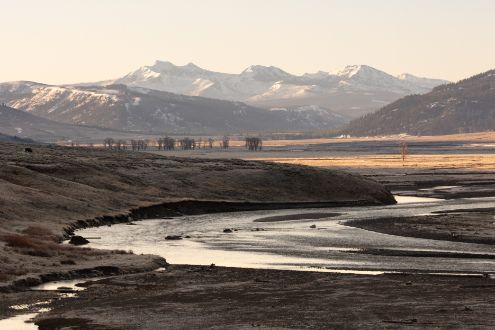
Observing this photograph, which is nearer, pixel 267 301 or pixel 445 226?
pixel 267 301

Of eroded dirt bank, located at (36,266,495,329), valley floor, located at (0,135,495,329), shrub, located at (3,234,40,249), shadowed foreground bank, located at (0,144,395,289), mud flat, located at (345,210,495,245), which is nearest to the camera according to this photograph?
eroded dirt bank, located at (36,266,495,329)

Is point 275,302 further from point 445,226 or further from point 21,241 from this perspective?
point 445,226

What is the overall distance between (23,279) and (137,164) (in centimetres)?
9964

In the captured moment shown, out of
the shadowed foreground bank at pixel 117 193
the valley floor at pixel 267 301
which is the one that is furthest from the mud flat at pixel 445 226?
the shadowed foreground bank at pixel 117 193

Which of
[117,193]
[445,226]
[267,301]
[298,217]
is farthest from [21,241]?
[117,193]

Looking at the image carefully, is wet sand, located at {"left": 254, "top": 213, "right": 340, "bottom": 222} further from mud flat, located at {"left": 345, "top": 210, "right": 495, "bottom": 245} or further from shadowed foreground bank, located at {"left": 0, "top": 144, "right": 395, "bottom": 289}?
shadowed foreground bank, located at {"left": 0, "top": 144, "right": 395, "bottom": 289}

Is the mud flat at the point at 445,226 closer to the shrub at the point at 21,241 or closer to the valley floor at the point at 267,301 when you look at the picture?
the valley floor at the point at 267,301

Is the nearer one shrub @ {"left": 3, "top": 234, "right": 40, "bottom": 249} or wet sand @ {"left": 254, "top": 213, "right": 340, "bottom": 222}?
shrub @ {"left": 3, "top": 234, "right": 40, "bottom": 249}

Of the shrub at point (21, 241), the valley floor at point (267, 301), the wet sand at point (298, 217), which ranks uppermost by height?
the shrub at point (21, 241)

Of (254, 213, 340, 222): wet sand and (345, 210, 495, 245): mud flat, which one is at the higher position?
(345, 210, 495, 245): mud flat

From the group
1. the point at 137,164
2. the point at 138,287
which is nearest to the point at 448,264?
the point at 138,287

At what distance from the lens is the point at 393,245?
83750mm

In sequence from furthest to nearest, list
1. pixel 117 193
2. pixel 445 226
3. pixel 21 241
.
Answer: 1. pixel 117 193
2. pixel 445 226
3. pixel 21 241

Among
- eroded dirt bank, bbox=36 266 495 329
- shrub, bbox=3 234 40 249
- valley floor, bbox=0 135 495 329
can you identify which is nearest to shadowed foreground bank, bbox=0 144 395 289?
shrub, bbox=3 234 40 249
